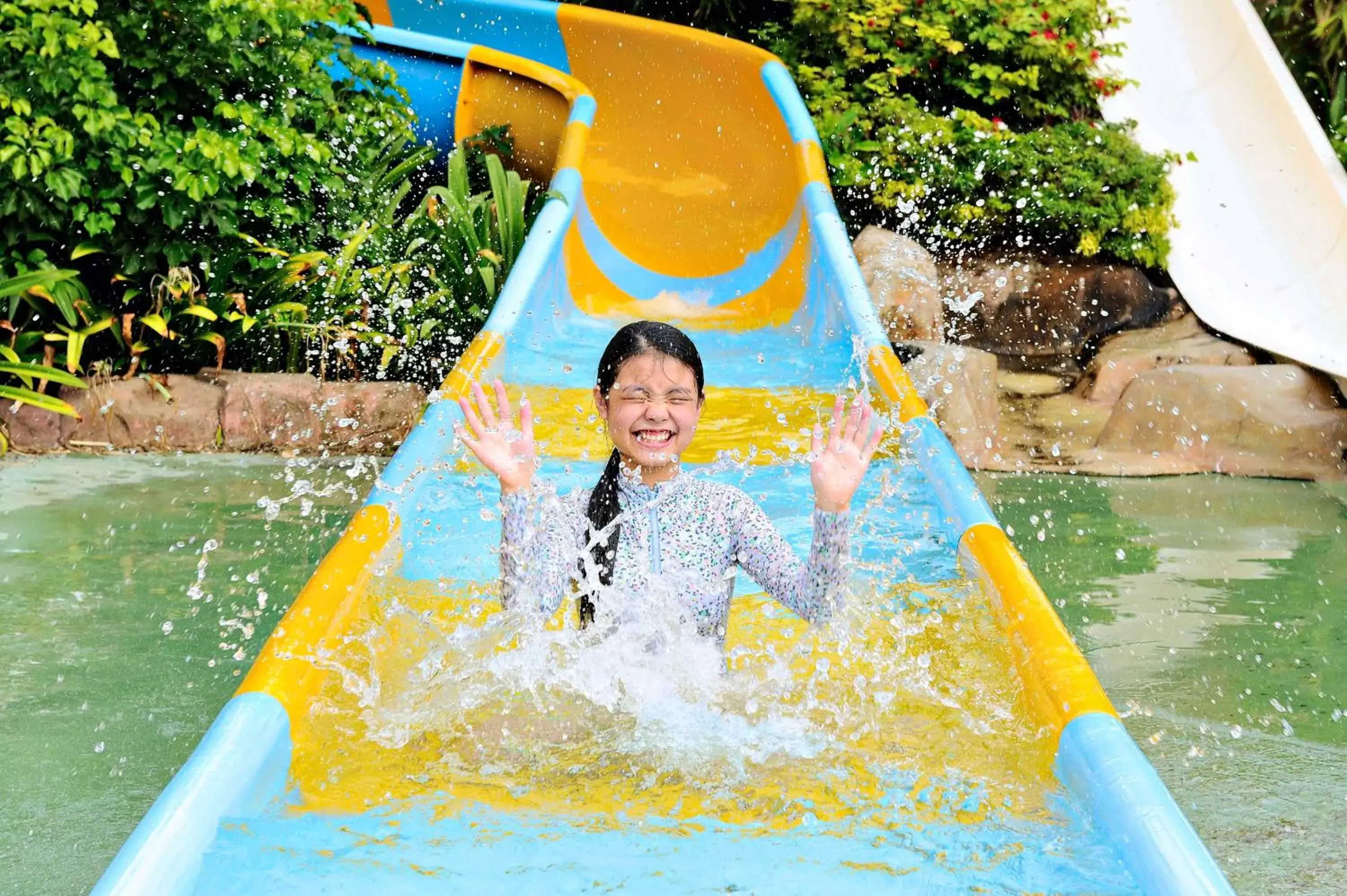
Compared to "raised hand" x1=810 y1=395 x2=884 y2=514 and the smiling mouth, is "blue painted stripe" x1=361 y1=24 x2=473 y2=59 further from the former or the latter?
"raised hand" x1=810 y1=395 x2=884 y2=514

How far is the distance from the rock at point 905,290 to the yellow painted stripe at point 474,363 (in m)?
2.43

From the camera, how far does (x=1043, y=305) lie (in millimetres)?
7352

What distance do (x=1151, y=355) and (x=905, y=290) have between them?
131 cm

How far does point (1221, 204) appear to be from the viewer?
7918 mm

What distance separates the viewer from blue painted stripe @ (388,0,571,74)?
332 inches

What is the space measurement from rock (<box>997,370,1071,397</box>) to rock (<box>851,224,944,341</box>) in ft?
1.35

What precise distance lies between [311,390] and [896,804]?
408cm

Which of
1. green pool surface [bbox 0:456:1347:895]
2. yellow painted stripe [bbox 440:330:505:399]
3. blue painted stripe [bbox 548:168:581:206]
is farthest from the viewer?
blue painted stripe [bbox 548:168:581:206]

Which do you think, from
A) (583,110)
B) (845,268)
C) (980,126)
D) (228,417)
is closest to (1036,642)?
(845,268)

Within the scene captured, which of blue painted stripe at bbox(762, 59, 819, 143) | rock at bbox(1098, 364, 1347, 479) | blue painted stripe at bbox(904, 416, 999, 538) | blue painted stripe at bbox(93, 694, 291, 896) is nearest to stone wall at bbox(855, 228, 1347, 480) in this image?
rock at bbox(1098, 364, 1347, 479)

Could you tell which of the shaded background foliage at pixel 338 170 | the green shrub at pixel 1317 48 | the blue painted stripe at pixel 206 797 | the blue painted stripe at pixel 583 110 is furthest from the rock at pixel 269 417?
the green shrub at pixel 1317 48

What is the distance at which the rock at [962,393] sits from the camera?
19.6ft

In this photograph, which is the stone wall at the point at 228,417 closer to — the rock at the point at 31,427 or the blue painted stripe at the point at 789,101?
the rock at the point at 31,427

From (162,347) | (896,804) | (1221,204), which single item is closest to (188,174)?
(162,347)
